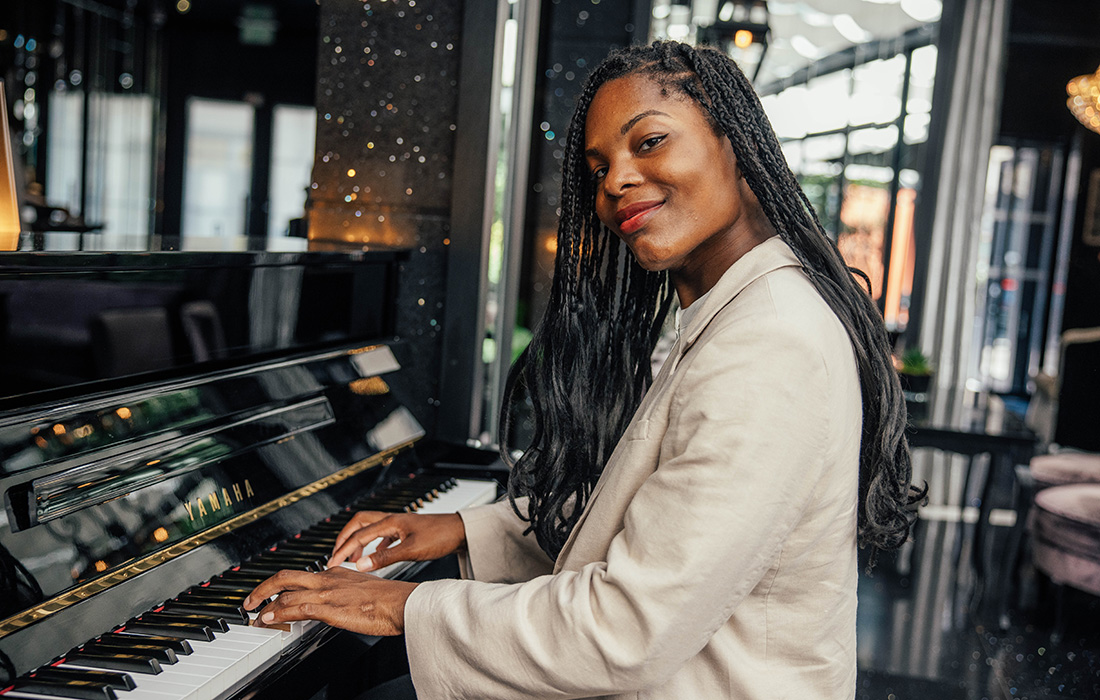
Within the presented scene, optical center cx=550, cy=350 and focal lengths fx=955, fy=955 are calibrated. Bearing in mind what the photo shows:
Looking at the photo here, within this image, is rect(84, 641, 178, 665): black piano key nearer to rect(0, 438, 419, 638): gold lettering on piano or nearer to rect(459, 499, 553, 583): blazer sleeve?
rect(0, 438, 419, 638): gold lettering on piano

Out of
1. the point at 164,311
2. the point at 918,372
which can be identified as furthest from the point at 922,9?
the point at 164,311

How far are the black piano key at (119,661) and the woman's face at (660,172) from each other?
0.72m

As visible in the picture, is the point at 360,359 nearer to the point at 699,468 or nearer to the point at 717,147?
the point at 717,147

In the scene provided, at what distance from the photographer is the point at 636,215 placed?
1.12 m

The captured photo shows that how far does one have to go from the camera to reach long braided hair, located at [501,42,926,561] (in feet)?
3.63

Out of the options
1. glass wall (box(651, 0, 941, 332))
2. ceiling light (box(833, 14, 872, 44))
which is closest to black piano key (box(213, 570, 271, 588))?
glass wall (box(651, 0, 941, 332))

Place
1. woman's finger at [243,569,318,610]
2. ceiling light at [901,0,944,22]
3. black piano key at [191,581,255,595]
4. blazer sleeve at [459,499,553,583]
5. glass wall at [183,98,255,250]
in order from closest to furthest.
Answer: woman's finger at [243,569,318,610], black piano key at [191,581,255,595], blazer sleeve at [459,499,553,583], ceiling light at [901,0,944,22], glass wall at [183,98,255,250]

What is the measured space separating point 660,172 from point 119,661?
816mm

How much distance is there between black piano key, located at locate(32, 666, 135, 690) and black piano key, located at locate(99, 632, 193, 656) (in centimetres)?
8

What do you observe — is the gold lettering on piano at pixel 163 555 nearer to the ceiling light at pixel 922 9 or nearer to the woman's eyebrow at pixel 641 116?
the woman's eyebrow at pixel 641 116

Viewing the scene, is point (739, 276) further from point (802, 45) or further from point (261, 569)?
point (802, 45)

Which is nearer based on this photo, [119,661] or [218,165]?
[119,661]

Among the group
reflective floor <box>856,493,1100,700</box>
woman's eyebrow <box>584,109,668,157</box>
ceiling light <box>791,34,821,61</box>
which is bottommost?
reflective floor <box>856,493,1100,700</box>

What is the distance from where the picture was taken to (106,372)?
137cm
